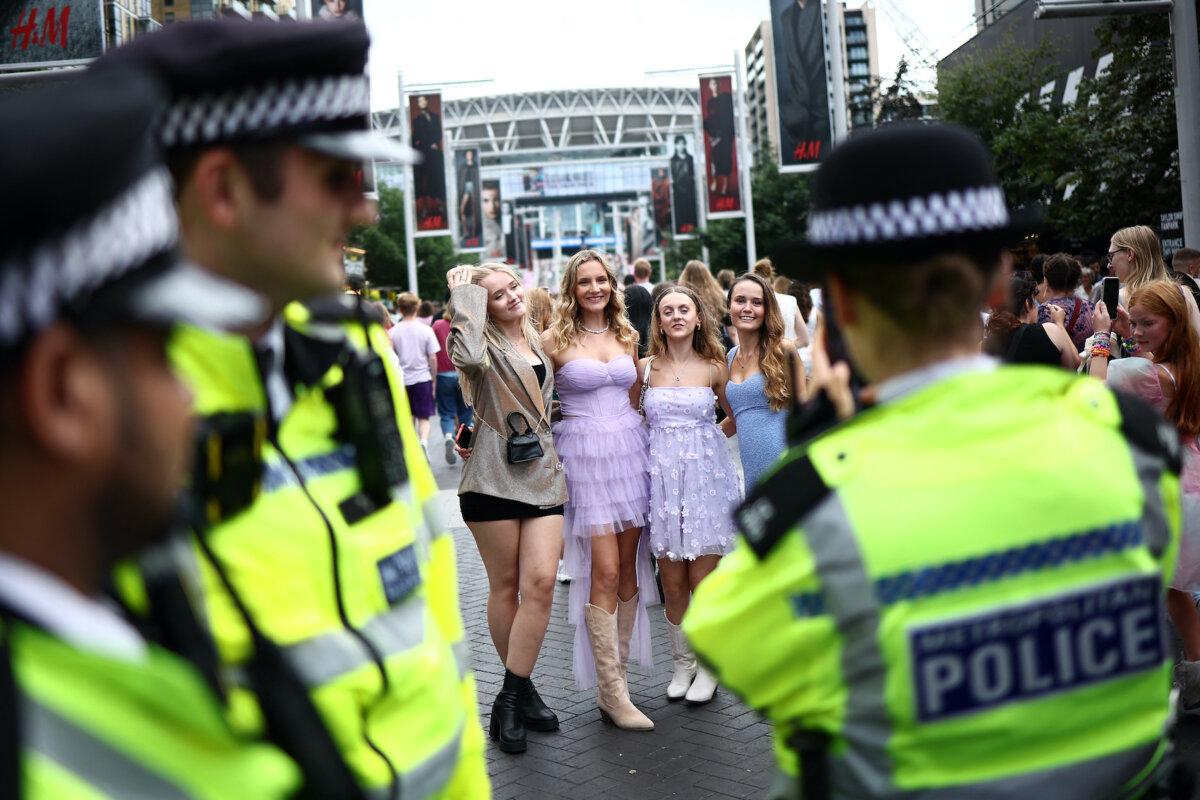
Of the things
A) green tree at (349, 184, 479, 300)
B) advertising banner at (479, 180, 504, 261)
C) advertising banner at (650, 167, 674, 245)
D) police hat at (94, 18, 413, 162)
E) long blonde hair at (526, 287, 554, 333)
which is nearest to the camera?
police hat at (94, 18, 413, 162)

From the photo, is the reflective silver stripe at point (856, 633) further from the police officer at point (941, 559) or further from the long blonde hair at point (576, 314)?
the long blonde hair at point (576, 314)

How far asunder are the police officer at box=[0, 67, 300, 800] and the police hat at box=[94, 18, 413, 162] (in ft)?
2.16

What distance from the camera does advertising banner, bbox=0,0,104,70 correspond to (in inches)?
671

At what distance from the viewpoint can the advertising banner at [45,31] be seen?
55.9 ft

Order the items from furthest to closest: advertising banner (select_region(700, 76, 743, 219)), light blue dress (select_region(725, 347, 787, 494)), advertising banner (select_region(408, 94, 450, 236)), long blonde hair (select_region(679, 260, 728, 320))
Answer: advertising banner (select_region(700, 76, 743, 219)) → advertising banner (select_region(408, 94, 450, 236)) → long blonde hair (select_region(679, 260, 728, 320)) → light blue dress (select_region(725, 347, 787, 494))

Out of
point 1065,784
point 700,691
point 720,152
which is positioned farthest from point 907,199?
point 720,152

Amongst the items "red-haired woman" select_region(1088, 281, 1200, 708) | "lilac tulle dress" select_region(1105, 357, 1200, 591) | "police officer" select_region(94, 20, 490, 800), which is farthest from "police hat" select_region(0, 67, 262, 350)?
"red-haired woman" select_region(1088, 281, 1200, 708)

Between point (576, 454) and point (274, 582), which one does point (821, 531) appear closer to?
point (274, 582)

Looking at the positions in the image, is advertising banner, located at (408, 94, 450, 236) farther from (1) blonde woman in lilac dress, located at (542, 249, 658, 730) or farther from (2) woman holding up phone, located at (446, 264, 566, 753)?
(2) woman holding up phone, located at (446, 264, 566, 753)

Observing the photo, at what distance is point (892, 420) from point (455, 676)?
817mm

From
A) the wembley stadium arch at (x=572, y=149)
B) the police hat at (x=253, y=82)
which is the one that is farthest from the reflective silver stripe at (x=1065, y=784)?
the wembley stadium arch at (x=572, y=149)

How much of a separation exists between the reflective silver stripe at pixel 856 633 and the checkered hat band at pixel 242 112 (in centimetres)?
86

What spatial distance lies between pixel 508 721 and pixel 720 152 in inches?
1075

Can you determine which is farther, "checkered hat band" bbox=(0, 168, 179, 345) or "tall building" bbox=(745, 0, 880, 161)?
"tall building" bbox=(745, 0, 880, 161)
